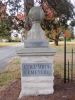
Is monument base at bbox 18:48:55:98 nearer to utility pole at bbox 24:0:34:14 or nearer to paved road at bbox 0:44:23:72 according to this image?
utility pole at bbox 24:0:34:14

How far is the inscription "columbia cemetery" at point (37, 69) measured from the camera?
924 centimetres

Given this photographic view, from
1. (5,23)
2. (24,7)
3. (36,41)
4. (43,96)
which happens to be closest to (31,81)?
(43,96)

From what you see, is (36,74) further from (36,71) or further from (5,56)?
(5,56)

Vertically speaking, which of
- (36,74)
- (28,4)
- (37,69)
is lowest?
(36,74)

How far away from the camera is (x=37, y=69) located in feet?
30.3

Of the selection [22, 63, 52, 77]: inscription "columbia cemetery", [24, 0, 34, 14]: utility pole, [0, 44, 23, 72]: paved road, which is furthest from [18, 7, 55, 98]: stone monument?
[0, 44, 23, 72]: paved road

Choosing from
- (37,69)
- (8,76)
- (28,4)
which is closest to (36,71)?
(37,69)

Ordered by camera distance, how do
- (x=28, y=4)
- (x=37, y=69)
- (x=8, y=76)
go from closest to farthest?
1. (x=37, y=69)
2. (x=28, y=4)
3. (x=8, y=76)

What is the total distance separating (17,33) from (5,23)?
1.09 metres

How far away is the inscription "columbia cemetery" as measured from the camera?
924 centimetres

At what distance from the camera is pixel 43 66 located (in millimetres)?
9258

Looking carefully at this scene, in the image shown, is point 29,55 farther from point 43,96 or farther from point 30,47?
point 43,96

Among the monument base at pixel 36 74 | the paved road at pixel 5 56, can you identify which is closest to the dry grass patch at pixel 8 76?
the paved road at pixel 5 56

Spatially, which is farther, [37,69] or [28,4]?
[28,4]
